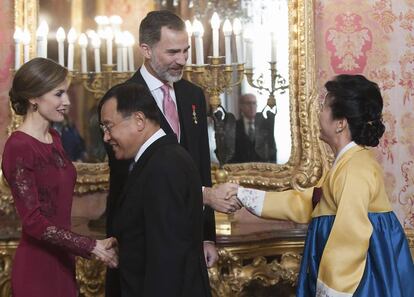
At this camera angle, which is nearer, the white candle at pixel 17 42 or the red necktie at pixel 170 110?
the red necktie at pixel 170 110

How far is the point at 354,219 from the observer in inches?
90.9

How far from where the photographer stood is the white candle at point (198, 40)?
3.77m

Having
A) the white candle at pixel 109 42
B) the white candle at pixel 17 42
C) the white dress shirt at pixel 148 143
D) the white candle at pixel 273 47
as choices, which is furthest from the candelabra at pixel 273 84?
the white dress shirt at pixel 148 143

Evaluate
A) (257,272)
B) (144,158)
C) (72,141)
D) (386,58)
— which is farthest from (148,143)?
(386,58)

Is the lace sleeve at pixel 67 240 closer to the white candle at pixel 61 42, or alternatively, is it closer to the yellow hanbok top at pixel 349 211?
the yellow hanbok top at pixel 349 211

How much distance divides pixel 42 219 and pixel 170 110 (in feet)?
2.28

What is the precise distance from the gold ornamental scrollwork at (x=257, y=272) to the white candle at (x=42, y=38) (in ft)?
4.92

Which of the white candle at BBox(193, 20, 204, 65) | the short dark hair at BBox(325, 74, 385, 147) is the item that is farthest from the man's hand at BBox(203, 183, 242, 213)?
the white candle at BBox(193, 20, 204, 65)

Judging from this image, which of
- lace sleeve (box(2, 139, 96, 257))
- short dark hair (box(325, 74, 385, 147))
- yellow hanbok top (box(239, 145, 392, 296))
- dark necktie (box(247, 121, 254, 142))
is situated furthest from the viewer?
dark necktie (box(247, 121, 254, 142))

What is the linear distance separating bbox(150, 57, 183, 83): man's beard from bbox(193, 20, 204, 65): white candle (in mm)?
927

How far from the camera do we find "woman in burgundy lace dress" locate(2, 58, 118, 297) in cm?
258

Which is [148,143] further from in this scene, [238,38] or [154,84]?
[238,38]

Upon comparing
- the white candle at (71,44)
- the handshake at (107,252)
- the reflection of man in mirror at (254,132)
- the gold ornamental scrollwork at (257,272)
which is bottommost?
the gold ornamental scrollwork at (257,272)

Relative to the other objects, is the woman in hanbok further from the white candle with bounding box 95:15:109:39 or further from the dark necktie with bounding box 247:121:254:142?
the white candle with bounding box 95:15:109:39
